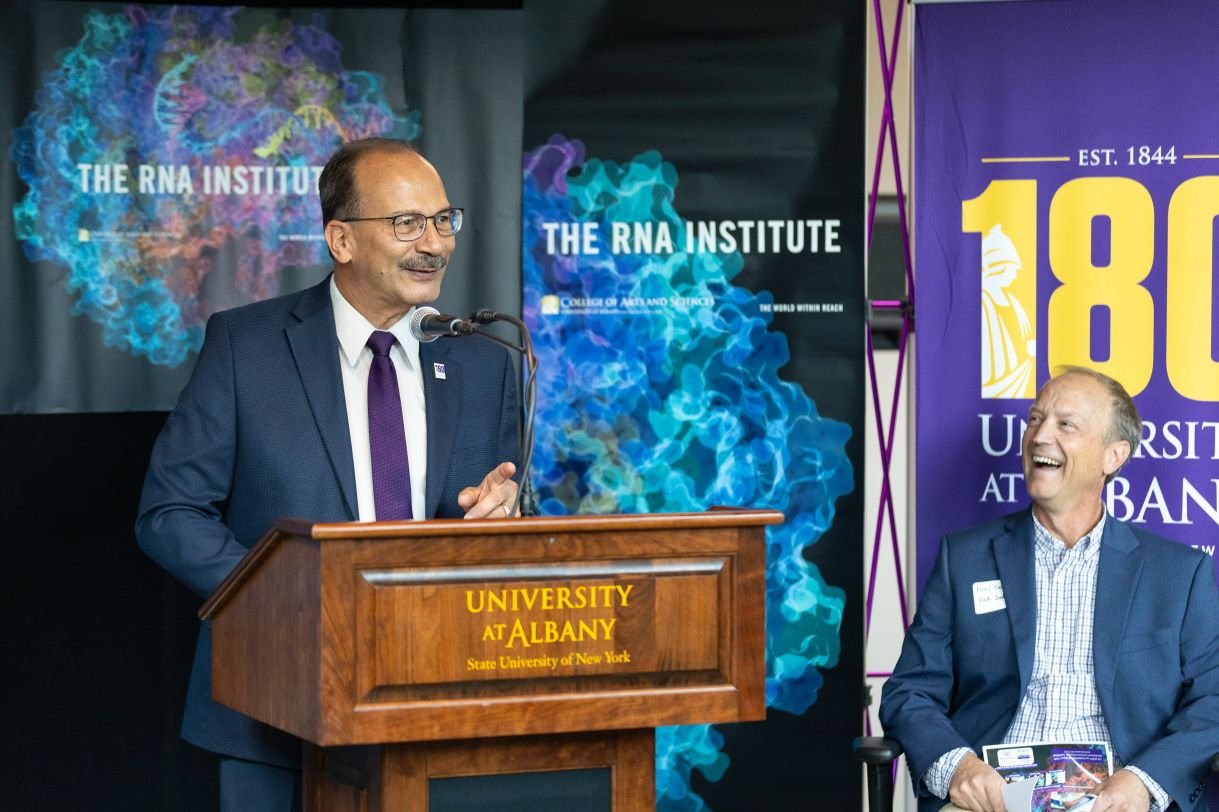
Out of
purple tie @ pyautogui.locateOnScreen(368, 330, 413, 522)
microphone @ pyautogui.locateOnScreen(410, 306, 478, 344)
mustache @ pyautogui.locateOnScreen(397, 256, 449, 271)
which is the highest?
mustache @ pyautogui.locateOnScreen(397, 256, 449, 271)

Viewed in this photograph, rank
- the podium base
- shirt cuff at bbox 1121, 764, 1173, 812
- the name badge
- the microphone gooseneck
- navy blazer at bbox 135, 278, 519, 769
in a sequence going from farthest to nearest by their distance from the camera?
the name badge → shirt cuff at bbox 1121, 764, 1173, 812 → navy blazer at bbox 135, 278, 519, 769 → the microphone gooseneck → the podium base

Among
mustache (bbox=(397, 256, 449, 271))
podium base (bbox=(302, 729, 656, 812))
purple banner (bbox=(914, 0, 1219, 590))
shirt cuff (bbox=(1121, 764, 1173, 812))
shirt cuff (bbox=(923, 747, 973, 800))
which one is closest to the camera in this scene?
podium base (bbox=(302, 729, 656, 812))

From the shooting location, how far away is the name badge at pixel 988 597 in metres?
3.59

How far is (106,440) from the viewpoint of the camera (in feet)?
14.5

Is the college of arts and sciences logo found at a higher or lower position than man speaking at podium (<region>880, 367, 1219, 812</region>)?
higher

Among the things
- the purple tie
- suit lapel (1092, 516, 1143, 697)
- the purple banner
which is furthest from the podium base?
the purple banner

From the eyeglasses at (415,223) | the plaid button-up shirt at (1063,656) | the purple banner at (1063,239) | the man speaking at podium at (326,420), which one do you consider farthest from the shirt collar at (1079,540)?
the eyeglasses at (415,223)

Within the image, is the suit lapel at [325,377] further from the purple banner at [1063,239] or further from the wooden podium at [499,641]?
the purple banner at [1063,239]

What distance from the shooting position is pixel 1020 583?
3.58 metres

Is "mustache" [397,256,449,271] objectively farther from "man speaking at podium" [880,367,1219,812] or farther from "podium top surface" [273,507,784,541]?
"man speaking at podium" [880,367,1219,812]

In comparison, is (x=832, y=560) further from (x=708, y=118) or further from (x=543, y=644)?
(x=543, y=644)

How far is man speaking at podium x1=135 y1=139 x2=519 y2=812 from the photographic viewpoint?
2.62 metres

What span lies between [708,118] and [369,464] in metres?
2.07

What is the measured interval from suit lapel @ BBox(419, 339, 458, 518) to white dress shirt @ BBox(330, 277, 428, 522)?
17 mm
